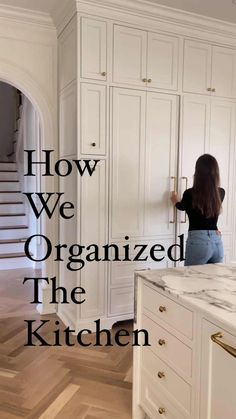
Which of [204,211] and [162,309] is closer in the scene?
[162,309]

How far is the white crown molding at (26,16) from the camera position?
115 inches

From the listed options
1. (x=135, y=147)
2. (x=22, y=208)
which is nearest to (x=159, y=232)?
(x=135, y=147)

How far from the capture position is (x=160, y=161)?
122 inches

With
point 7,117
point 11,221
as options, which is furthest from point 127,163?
point 7,117

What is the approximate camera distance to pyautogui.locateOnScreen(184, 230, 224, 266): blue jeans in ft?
7.79

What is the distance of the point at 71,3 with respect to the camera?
2.71m

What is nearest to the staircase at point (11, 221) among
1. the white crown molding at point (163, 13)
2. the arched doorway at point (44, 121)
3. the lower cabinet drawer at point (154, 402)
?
the arched doorway at point (44, 121)

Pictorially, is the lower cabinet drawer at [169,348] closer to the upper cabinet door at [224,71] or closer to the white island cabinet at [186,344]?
the white island cabinet at [186,344]

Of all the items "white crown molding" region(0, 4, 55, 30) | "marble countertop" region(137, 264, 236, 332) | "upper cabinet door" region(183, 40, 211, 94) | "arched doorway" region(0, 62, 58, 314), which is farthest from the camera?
"upper cabinet door" region(183, 40, 211, 94)

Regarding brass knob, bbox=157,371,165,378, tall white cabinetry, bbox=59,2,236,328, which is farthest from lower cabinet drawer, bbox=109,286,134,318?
brass knob, bbox=157,371,165,378

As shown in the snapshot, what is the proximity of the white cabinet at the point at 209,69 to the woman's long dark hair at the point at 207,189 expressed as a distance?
1.13 m

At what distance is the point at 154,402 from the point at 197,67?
2758mm

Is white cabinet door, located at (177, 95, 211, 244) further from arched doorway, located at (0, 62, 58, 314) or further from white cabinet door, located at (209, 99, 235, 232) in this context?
arched doorway, located at (0, 62, 58, 314)

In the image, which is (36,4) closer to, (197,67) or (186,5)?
(186,5)
